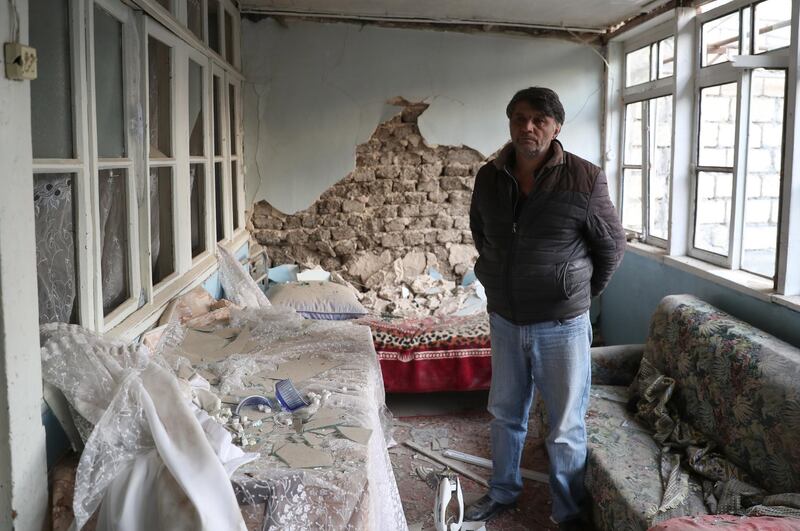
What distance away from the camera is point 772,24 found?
3268 millimetres

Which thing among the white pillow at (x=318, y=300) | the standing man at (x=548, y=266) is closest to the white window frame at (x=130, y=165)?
the standing man at (x=548, y=266)

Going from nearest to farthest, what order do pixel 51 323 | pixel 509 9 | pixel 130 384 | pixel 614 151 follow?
pixel 130 384, pixel 51 323, pixel 509 9, pixel 614 151

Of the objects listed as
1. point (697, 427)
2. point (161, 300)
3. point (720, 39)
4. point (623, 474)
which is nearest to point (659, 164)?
point (720, 39)

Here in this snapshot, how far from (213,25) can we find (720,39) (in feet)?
9.72

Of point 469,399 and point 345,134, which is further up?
point 345,134

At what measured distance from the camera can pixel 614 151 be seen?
211 inches

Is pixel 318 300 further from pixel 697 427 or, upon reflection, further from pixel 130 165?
pixel 697 427

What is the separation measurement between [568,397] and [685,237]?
2.06 m

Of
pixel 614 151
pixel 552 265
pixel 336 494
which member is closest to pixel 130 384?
pixel 336 494

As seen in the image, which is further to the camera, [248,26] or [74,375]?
[248,26]

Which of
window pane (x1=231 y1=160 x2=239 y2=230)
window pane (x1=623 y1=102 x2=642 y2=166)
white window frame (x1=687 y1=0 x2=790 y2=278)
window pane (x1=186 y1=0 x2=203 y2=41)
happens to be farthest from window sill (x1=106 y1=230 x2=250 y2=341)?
window pane (x1=623 y1=102 x2=642 y2=166)

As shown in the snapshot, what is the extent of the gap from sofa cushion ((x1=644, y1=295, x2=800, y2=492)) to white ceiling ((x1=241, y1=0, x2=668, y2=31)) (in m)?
2.20

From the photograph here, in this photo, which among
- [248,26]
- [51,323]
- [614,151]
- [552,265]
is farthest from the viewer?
[614,151]

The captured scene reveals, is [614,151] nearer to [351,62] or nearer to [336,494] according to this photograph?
[351,62]
